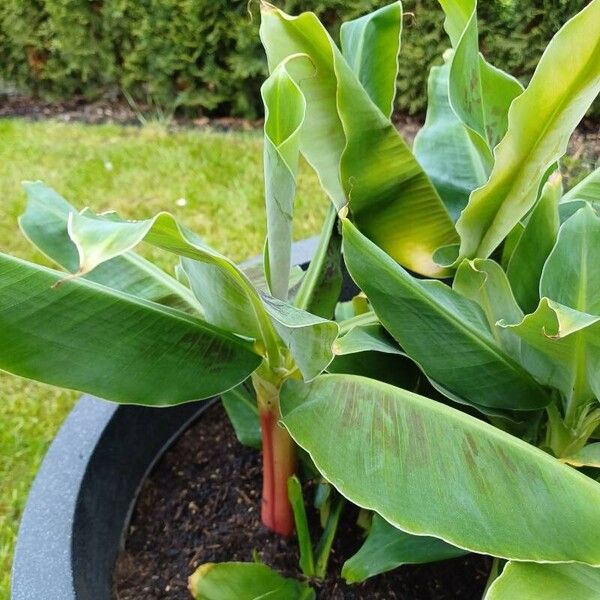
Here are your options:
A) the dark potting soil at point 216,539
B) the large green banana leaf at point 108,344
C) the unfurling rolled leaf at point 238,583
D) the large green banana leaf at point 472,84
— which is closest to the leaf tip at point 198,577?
the unfurling rolled leaf at point 238,583

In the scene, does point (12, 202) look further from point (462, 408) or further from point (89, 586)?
point (462, 408)

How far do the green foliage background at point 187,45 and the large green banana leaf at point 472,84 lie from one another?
214 centimetres

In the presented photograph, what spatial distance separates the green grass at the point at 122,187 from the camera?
172 cm

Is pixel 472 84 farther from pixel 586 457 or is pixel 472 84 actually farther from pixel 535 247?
pixel 586 457

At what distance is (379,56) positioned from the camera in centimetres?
90

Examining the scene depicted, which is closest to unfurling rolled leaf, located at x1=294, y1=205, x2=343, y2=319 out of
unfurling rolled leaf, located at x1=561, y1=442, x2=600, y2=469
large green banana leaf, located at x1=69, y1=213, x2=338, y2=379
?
large green banana leaf, located at x1=69, y1=213, x2=338, y2=379

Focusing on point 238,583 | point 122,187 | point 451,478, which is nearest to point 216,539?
point 238,583

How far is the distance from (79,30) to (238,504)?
11.5 ft

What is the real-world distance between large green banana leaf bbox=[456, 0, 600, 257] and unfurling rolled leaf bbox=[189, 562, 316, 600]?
0.51 metres

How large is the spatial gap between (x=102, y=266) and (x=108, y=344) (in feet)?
0.71

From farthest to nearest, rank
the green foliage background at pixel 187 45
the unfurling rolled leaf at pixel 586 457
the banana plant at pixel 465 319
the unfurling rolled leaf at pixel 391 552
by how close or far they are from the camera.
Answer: the green foliage background at pixel 187 45
the unfurling rolled leaf at pixel 391 552
the unfurling rolled leaf at pixel 586 457
the banana plant at pixel 465 319

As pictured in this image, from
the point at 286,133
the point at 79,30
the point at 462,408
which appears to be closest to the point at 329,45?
the point at 286,133

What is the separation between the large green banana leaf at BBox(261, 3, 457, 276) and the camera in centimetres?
76

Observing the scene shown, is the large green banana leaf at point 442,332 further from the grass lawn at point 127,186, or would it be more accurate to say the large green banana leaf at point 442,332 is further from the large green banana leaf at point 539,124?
the grass lawn at point 127,186
